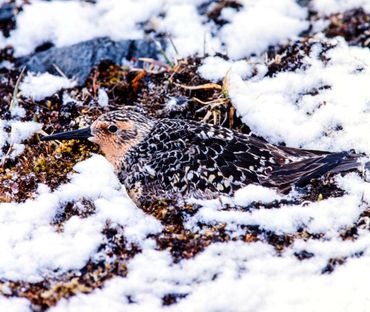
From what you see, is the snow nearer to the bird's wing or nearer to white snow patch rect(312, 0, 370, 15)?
the bird's wing

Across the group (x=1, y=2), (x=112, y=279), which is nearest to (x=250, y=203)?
(x=112, y=279)

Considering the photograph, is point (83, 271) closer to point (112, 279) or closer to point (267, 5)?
point (112, 279)

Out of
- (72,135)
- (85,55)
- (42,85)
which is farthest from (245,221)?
(85,55)

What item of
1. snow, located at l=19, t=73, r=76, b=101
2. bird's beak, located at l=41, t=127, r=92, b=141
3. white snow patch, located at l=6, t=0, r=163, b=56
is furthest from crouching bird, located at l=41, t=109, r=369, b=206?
white snow patch, located at l=6, t=0, r=163, b=56

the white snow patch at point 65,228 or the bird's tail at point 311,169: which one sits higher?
the white snow patch at point 65,228

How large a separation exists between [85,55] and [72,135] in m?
2.02

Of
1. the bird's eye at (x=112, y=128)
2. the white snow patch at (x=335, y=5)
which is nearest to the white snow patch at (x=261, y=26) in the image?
the white snow patch at (x=335, y=5)

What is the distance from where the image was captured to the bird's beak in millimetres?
6535

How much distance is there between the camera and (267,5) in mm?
9219

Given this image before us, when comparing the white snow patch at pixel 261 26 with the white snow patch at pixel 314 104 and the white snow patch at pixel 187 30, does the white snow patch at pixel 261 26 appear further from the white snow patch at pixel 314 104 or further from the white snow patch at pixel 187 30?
the white snow patch at pixel 314 104

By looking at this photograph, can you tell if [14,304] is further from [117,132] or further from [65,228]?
[117,132]

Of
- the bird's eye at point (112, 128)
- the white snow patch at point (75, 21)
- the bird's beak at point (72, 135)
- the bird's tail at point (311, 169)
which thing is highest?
the white snow patch at point (75, 21)

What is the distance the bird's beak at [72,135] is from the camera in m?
6.54

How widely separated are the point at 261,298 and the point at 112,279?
3.66 ft
